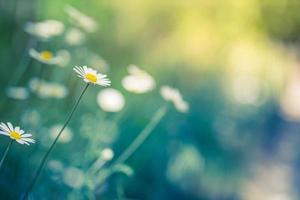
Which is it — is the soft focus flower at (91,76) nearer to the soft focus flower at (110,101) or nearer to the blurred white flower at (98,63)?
the soft focus flower at (110,101)

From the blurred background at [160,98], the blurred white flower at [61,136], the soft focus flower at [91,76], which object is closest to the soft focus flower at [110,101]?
the blurred background at [160,98]

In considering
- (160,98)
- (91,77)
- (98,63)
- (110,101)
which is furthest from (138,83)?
(160,98)

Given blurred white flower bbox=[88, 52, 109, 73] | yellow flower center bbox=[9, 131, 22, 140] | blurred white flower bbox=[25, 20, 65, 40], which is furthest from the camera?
blurred white flower bbox=[88, 52, 109, 73]

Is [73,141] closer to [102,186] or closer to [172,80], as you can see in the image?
[102,186]

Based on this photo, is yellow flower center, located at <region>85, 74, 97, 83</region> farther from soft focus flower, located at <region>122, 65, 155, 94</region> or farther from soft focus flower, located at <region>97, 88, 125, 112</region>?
A: soft focus flower, located at <region>97, 88, 125, 112</region>

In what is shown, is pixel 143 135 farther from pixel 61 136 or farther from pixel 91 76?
pixel 91 76

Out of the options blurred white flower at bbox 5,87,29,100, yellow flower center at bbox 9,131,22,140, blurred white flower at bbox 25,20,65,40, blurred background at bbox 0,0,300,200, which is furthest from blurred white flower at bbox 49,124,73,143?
yellow flower center at bbox 9,131,22,140

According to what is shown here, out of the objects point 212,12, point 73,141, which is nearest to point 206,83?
point 212,12
